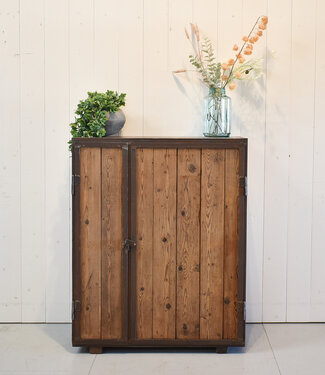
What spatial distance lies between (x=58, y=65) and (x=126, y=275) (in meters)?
1.32

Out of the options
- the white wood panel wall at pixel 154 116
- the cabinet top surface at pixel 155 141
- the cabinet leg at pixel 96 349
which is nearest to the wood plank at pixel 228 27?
the white wood panel wall at pixel 154 116

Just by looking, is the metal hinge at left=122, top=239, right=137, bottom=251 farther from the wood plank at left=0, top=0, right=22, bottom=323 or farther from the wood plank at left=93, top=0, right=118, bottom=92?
the wood plank at left=93, top=0, right=118, bottom=92

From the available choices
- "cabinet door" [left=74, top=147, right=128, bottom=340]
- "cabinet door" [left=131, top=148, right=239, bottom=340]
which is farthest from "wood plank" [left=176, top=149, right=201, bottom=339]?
"cabinet door" [left=74, top=147, right=128, bottom=340]

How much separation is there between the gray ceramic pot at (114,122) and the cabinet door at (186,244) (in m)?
0.30

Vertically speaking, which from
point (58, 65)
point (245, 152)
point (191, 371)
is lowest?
point (191, 371)

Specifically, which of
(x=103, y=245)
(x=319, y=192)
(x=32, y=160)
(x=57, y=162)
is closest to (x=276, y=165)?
(x=319, y=192)

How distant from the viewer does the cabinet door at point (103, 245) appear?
3.37 metres

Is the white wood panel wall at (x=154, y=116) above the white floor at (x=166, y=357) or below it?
above

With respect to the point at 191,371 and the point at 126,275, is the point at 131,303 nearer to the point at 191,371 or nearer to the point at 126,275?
the point at 126,275

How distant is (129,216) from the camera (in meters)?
3.39

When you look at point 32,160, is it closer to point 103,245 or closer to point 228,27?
point 103,245

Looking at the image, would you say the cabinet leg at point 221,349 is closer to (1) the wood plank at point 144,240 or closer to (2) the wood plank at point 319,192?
(1) the wood plank at point 144,240

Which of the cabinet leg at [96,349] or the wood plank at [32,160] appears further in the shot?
the wood plank at [32,160]

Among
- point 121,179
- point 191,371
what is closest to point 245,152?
point 121,179
